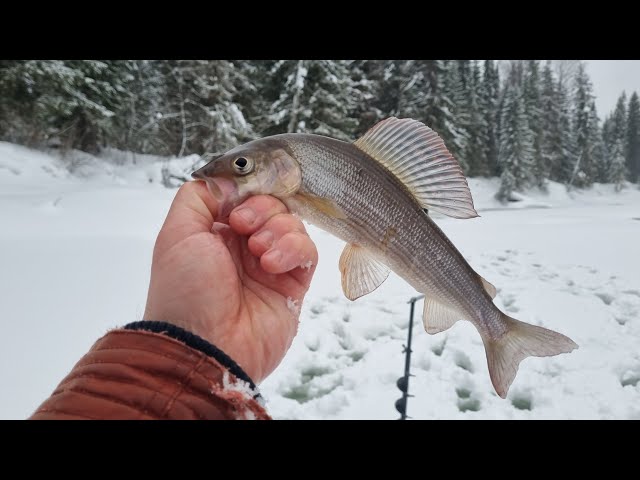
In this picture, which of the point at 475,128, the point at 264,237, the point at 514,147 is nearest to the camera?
the point at 264,237

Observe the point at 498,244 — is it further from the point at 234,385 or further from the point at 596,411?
the point at 234,385

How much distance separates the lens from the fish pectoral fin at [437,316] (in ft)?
5.02

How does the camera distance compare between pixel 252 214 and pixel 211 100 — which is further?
pixel 211 100

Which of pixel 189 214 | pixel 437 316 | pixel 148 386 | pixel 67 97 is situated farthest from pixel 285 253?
pixel 67 97

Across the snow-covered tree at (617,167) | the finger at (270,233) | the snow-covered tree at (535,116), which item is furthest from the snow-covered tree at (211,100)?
the snow-covered tree at (617,167)

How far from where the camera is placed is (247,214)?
134cm

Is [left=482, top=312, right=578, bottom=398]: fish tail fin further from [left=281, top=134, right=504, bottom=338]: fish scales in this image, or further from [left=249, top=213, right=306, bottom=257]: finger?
[left=249, top=213, right=306, bottom=257]: finger

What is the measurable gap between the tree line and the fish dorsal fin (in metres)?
12.5

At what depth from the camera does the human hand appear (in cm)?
131

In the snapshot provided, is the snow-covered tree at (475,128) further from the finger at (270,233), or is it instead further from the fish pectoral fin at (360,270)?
the finger at (270,233)

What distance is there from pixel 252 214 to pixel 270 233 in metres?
0.10

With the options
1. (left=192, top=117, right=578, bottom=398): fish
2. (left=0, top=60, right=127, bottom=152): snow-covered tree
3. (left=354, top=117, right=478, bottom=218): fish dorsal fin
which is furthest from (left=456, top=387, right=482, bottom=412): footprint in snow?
(left=0, top=60, right=127, bottom=152): snow-covered tree

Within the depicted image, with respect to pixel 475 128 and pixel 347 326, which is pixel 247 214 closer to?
pixel 347 326

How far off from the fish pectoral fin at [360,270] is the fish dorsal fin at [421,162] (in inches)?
11.9
